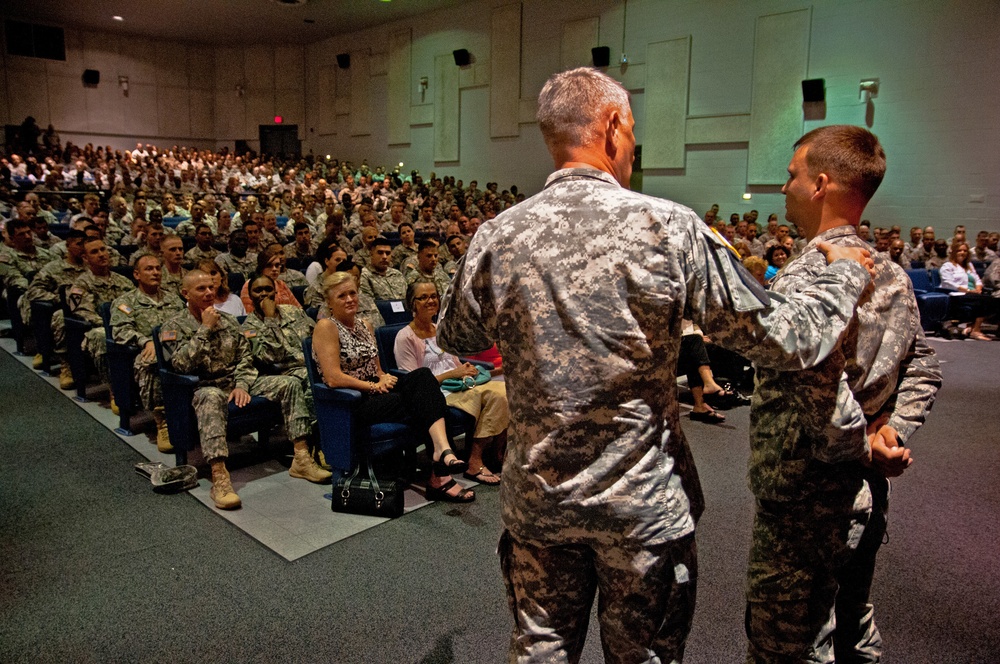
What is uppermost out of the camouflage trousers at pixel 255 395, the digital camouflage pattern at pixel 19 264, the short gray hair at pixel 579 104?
the short gray hair at pixel 579 104

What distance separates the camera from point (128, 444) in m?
3.84

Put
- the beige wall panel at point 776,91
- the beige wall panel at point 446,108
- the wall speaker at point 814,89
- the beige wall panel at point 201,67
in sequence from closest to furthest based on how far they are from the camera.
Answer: the wall speaker at point 814,89, the beige wall panel at point 776,91, the beige wall panel at point 446,108, the beige wall panel at point 201,67

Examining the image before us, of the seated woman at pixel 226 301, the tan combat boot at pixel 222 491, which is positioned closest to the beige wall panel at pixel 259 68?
the seated woman at pixel 226 301

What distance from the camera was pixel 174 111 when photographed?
2191cm

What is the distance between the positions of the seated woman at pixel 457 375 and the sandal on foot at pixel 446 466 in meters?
0.40

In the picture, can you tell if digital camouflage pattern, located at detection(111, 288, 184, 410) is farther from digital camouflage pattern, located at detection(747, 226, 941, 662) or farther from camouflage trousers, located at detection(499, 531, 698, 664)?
digital camouflage pattern, located at detection(747, 226, 941, 662)

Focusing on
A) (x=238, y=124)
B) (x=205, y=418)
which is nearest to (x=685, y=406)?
(x=205, y=418)

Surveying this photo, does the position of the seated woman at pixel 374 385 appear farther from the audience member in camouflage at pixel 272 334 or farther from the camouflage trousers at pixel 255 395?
the audience member in camouflage at pixel 272 334

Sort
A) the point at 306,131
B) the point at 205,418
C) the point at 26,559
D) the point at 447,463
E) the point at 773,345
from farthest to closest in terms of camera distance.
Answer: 1. the point at 306,131
2. the point at 205,418
3. the point at 447,463
4. the point at 26,559
5. the point at 773,345

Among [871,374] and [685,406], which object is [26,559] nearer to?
[871,374]

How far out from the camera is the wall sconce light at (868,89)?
1057 cm

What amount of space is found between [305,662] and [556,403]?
1.30m

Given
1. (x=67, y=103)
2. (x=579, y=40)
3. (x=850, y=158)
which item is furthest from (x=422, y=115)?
(x=850, y=158)

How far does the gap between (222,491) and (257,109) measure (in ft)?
70.9
